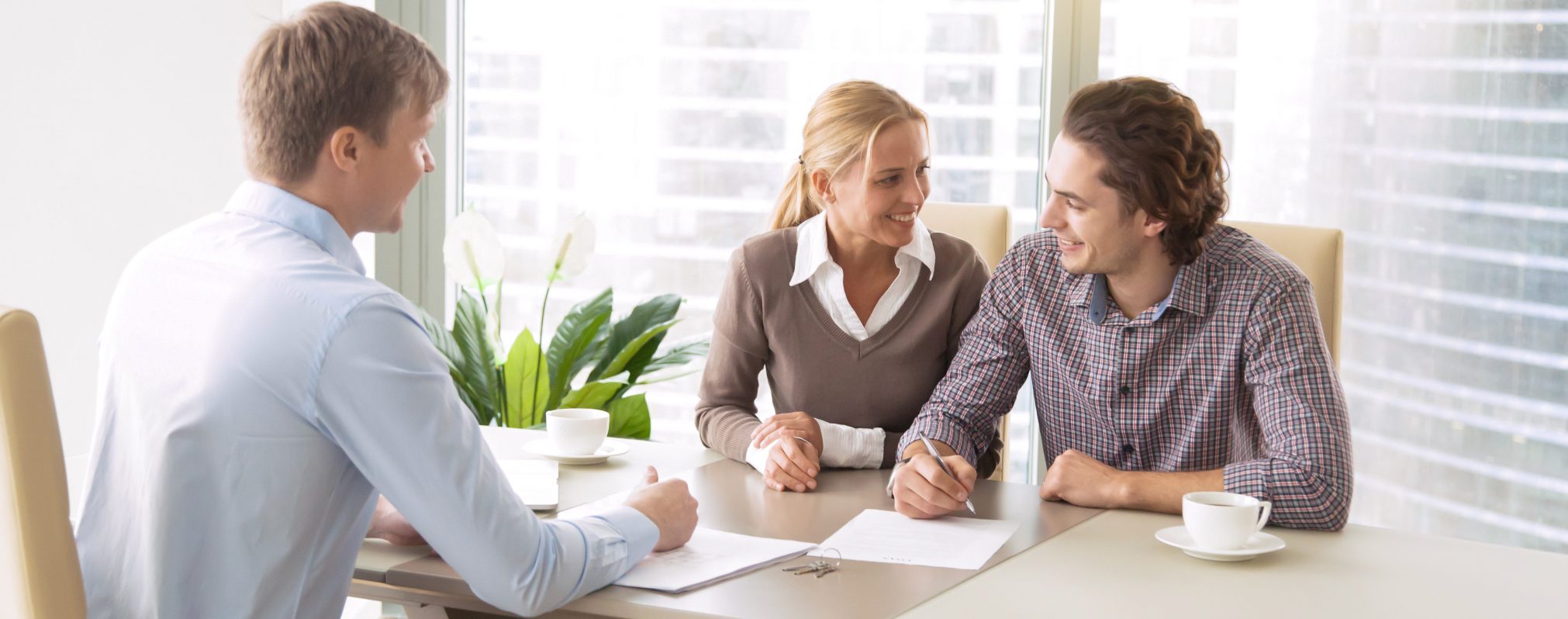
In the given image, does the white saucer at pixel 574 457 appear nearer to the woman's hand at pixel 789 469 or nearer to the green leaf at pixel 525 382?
the woman's hand at pixel 789 469

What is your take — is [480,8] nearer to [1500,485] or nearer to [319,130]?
[319,130]

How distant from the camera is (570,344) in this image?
10.2 feet

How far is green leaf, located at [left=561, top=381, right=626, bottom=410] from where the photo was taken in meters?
3.01

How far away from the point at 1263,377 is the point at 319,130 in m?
1.25

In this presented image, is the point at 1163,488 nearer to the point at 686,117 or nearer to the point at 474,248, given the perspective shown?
the point at 474,248

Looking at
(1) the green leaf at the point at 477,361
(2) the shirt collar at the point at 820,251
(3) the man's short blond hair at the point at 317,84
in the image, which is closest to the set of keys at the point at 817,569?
(3) the man's short blond hair at the point at 317,84

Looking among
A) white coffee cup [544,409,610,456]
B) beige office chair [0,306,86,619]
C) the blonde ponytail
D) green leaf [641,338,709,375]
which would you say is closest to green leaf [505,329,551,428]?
green leaf [641,338,709,375]

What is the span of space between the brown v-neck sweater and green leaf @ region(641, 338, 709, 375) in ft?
3.27

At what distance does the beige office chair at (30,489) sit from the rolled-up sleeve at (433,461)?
0.74ft

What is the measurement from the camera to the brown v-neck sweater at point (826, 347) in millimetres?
2100

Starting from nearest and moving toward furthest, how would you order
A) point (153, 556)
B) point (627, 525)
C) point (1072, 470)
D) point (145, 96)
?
point (153, 556)
point (627, 525)
point (1072, 470)
point (145, 96)

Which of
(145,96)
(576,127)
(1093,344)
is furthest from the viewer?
(576,127)

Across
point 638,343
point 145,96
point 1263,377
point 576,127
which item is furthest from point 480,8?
point 1263,377

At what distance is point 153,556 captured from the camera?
46.0 inches
